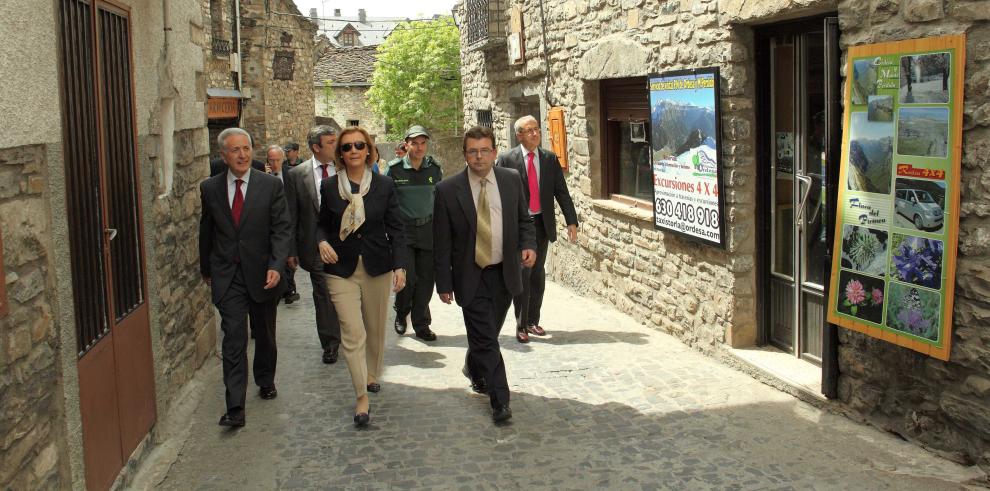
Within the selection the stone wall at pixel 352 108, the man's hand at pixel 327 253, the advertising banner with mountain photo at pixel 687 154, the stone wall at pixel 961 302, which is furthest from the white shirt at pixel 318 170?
the stone wall at pixel 352 108

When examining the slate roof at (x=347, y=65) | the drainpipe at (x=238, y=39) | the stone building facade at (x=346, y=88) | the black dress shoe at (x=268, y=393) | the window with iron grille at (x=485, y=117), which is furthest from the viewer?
the slate roof at (x=347, y=65)

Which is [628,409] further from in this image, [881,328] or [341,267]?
[341,267]

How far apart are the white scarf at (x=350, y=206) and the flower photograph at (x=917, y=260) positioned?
290 centimetres

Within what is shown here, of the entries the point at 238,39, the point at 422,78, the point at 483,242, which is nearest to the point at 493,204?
the point at 483,242

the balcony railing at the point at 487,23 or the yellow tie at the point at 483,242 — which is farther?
the balcony railing at the point at 487,23

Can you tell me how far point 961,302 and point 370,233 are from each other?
125 inches

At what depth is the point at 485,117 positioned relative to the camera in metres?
13.9

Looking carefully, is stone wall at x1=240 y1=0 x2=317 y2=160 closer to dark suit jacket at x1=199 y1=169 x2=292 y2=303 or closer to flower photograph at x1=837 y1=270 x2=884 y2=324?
dark suit jacket at x1=199 y1=169 x2=292 y2=303

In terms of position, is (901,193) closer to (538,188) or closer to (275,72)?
(538,188)

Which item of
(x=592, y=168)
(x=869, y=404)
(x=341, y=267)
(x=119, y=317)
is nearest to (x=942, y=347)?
(x=869, y=404)

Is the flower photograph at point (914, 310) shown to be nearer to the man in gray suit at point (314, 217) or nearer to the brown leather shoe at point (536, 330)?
the man in gray suit at point (314, 217)

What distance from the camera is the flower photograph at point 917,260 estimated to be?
4.43 metres

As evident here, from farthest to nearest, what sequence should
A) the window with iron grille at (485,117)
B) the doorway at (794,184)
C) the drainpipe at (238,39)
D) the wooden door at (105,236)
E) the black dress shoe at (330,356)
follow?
the drainpipe at (238,39)
the window with iron grille at (485,117)
the black dress shoe at (330,356)
the doorway at (794,184)
the wooden door at (105,236)

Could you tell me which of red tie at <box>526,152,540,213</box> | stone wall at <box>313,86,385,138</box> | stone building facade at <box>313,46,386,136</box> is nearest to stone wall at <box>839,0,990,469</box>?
red tie at <box>526,152,540,213</box>
